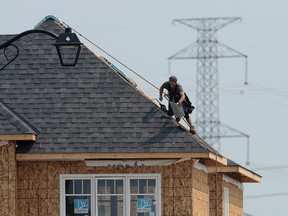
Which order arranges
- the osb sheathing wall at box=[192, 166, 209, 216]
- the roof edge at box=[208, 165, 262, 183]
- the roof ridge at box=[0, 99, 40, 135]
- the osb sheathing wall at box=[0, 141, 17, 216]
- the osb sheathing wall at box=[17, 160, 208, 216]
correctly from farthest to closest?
the roof edge at box=[208, 165, 262, 183] < the osb sheathing wall at box=[192, 166, 209, 216] < the osb sheathing wall at box=[17, 160, 208, 216] < the roof ridge at box=[0, 99, 40, 135] < the osb sheathing wall at box=[0, 141, 17, 216]

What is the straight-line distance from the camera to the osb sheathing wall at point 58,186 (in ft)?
105

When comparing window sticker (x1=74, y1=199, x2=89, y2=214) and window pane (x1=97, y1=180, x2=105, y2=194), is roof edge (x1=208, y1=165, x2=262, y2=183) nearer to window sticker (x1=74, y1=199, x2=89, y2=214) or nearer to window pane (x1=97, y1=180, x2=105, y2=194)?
window pane (x1=97, y1=180, x2=105, y2=194)

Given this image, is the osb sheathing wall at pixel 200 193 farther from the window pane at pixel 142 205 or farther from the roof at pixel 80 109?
the window pane at pixel 142 205

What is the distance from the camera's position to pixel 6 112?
3234 centimetres

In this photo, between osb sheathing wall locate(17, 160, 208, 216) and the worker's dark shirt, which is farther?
the worker's dark shirt

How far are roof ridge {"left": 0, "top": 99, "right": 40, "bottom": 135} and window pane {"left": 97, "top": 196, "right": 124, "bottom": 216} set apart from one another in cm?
225

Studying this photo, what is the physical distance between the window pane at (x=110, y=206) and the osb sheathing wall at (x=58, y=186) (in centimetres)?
63

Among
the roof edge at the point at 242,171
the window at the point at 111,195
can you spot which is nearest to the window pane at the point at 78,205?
the window at the point at 111,195

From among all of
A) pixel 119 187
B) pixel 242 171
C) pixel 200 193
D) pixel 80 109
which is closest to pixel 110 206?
pixel 119 187

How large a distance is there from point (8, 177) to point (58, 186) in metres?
1.29

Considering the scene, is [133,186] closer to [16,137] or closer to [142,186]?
[142,186]

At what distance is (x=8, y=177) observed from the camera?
3156 centimetres

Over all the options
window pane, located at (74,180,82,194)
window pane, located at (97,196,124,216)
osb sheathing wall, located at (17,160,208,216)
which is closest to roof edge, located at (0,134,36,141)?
osb sheathing wall, located at (17,160,208,216)

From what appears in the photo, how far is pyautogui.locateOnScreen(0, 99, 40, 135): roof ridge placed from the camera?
3159 centimetres
